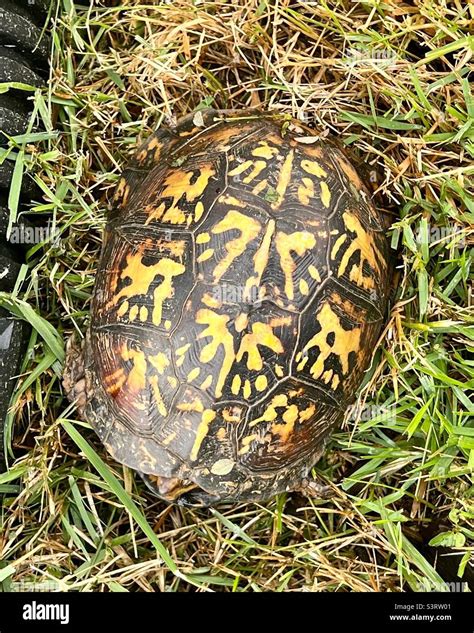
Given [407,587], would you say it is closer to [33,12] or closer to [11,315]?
[11,315]

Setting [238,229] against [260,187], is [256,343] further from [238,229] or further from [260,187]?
[260,187]

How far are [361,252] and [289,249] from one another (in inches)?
9.0

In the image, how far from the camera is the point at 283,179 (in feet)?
5.93

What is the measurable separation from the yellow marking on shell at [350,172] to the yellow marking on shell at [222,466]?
2.50ft

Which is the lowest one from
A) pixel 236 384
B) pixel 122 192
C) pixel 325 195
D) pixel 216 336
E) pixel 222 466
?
pixel 222 466

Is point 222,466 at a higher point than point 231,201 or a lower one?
lower

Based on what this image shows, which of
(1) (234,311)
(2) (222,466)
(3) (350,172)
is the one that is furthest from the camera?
(3) (350,172)

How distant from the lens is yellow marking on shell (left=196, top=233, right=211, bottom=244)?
1.76m

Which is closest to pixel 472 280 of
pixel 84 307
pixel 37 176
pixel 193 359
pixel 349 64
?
pixel 349 64

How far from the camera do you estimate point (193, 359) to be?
1.75m

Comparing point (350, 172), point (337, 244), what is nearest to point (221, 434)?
point (337, 244)

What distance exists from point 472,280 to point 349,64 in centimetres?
66

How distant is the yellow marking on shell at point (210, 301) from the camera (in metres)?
1.73

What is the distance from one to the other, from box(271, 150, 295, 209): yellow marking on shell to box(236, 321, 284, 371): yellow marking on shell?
28 centimetres
